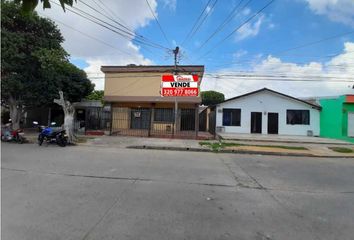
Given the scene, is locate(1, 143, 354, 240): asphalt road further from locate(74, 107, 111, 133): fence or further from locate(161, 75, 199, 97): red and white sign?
locate(74, 107, 111, 133): fence

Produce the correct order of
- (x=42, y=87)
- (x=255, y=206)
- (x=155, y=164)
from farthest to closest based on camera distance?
1. (x=42, y=87)
2. (x=155, y=164)
3. (x=255, y=206)

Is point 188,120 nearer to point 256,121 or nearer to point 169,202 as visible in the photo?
point 256,121

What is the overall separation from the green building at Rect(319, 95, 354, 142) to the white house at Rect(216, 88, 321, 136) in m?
1.38

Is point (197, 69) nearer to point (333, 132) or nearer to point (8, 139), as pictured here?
point (333, 132)

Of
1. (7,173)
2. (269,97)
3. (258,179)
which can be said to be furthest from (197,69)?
(7,173)

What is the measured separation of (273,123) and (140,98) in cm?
1294

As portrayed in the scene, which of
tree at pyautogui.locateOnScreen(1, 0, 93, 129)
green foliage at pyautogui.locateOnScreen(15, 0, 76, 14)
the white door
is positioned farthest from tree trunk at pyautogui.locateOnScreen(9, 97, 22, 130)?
→ the white door

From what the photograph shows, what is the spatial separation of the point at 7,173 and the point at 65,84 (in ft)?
55.6

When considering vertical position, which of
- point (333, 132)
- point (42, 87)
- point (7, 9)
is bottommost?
point (333, 132)

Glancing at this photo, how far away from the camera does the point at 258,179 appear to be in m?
7.74

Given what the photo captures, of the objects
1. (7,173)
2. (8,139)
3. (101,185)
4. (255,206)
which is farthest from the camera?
(8,139)

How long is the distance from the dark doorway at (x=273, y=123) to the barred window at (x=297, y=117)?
1.04 meters

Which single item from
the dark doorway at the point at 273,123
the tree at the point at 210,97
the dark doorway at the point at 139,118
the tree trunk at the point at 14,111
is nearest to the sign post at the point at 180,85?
the dark doorway at the point at 139,118

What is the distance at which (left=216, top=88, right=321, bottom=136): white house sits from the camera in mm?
24922
